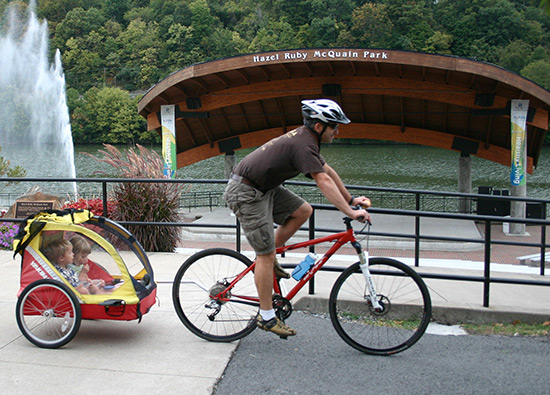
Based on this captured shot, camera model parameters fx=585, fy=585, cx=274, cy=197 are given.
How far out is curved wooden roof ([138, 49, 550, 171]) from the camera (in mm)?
17219

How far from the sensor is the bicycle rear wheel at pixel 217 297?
4773mm

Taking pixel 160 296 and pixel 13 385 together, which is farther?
pixel 160 296

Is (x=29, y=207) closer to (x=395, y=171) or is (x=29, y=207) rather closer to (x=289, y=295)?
(x=289, y=295)

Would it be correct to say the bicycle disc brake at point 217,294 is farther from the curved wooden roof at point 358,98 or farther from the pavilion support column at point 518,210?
the pavilion support column at point 518,210

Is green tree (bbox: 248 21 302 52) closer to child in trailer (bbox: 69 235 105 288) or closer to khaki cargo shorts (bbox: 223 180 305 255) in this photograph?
child in trailer (bbox: 69 235 105 288)

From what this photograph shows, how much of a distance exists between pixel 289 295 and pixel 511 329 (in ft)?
6.98

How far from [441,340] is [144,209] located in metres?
5.72

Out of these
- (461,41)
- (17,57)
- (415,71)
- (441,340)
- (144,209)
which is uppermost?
(461,41)

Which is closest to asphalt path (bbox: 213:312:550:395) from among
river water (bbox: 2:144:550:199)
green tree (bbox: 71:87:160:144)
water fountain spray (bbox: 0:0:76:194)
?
river water (bbox: 2:144:550:199)

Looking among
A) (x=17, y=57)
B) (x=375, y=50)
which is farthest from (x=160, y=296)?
(x=17, y=57)

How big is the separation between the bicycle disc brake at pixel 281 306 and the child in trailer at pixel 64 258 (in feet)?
4.95

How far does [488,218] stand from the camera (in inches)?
208

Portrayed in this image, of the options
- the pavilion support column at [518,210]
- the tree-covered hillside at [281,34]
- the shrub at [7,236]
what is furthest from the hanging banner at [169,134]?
the tree-covered hillside at [281,34]

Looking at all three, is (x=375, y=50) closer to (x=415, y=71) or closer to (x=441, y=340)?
(x=415, y=71)
